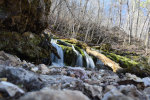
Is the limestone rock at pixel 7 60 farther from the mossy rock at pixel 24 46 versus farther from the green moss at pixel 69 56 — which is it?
the green moss at pixel 69 56

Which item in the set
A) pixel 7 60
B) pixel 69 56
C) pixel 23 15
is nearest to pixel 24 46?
pixel 23 15

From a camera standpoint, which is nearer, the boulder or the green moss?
the boulder

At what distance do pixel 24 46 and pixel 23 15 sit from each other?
3.66ft

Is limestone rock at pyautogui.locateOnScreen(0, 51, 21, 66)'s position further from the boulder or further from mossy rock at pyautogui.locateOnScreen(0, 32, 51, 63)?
the boulder

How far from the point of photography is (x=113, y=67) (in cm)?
541

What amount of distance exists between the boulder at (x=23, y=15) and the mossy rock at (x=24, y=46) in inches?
11.1

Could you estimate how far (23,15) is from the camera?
14.4ft

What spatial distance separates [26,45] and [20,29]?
621 mm

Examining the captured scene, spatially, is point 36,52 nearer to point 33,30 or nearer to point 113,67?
point 33,30

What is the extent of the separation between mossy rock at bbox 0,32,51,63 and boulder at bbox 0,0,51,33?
0.28 meters

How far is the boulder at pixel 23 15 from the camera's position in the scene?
3.93m

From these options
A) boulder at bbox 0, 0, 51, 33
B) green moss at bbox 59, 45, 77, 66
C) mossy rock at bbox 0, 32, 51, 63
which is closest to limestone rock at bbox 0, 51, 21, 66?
mossy rock at bbox 0, 32, 51, 63

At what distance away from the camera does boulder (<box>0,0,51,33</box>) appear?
3929 millimetres

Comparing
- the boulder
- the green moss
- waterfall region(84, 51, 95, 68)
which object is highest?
the boulder
